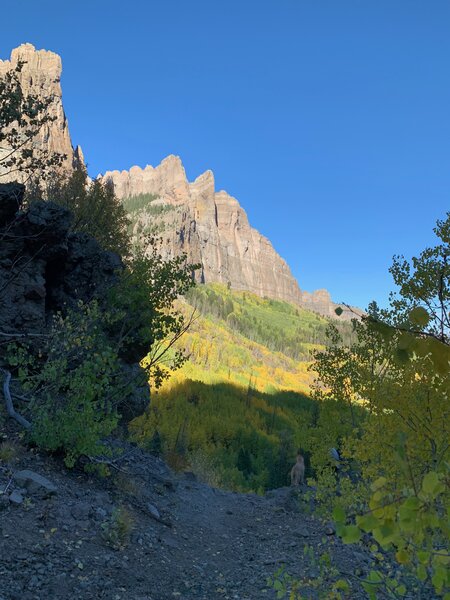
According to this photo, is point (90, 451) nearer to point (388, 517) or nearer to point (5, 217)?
point (5, 217)

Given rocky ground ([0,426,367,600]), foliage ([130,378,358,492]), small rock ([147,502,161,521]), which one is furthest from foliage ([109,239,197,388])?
foliage ([130,378,358,492])

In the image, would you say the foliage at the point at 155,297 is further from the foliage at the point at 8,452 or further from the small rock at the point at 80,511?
the small rock at the point at 80,511

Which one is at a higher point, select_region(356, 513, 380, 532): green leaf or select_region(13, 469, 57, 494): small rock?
select_region(356, 513, 380, 532): green leaf

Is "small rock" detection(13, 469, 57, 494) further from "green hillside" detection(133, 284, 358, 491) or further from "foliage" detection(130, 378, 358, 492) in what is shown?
"foliage" detection(130, 378, 358, 492)

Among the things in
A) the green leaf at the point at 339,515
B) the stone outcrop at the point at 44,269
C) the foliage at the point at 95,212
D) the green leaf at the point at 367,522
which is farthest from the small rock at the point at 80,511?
the foliage at the point at 95,212

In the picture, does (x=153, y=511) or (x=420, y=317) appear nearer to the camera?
(x=420, y=317)

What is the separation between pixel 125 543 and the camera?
7605mm

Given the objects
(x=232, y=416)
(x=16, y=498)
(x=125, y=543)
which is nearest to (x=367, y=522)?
(x=16, y=498)

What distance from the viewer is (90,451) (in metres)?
8.72

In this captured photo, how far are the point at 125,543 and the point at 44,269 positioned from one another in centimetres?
938

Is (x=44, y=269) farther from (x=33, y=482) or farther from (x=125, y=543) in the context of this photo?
(x=125, y=543)

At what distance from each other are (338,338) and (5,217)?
16.4 m

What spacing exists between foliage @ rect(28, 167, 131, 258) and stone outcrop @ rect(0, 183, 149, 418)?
869 cm

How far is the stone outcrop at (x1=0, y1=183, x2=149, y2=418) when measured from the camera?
39.1 feet
